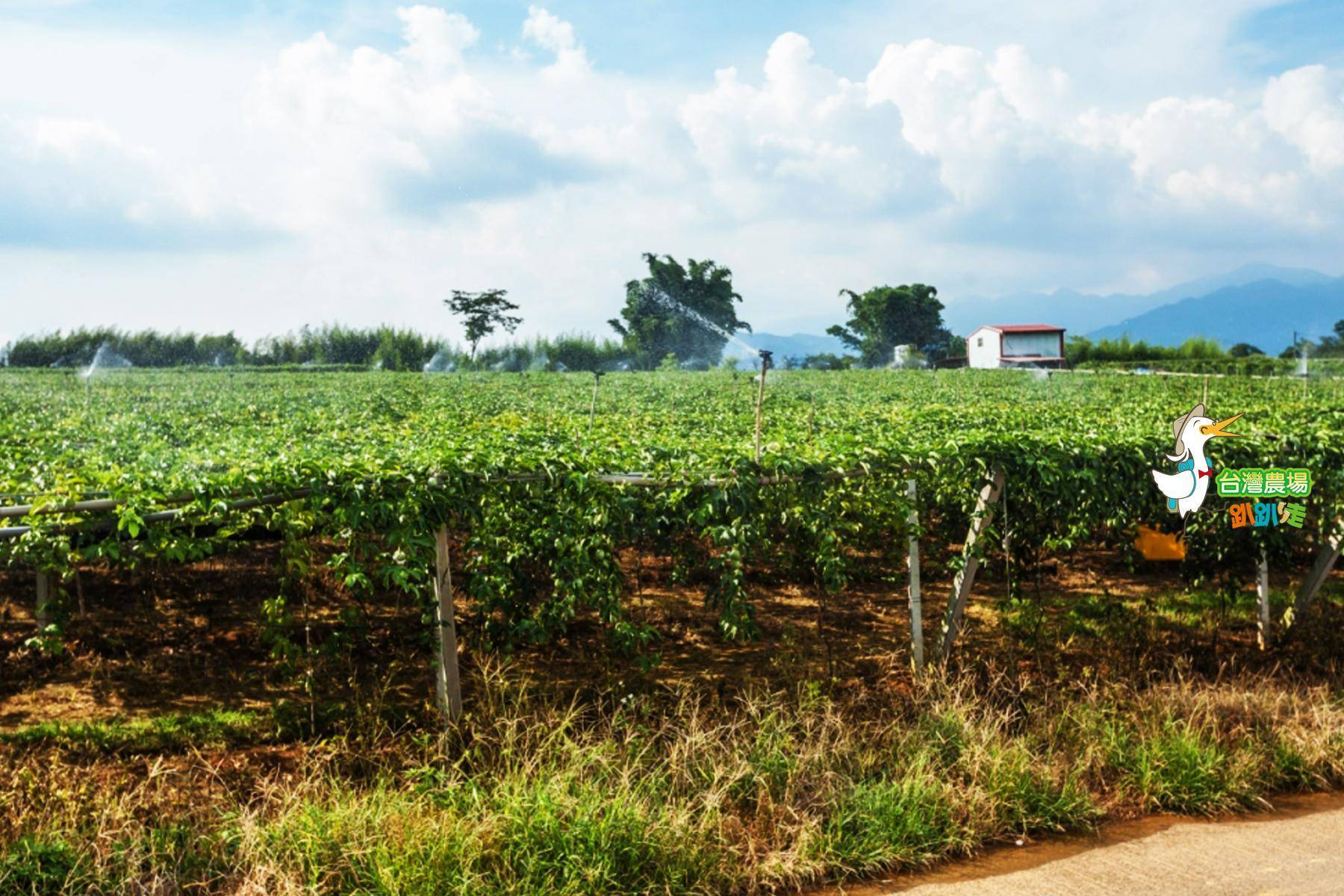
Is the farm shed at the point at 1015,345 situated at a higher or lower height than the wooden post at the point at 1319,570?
higher

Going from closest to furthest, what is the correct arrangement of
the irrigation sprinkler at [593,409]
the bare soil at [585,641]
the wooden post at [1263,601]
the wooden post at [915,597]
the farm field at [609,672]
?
the farm field at [609,672] < the wooden post at [915,597] < the bare soil at [585,641] < the wooden post at [1263,601] < the irrigation sprinkler at [593,409]

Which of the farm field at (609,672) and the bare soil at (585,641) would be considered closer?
the farm field at (609,672)

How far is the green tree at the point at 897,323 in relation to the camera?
7100 cm

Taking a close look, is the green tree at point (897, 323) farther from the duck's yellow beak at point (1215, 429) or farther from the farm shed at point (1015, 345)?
the duck's yellow beak at point (1215, 429)

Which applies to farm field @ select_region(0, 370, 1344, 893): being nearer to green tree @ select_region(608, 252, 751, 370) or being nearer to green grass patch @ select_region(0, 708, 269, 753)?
green grass patch @ select_region(0, 708, 269, 753)

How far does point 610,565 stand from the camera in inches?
214

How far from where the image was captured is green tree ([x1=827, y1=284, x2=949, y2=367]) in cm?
7100

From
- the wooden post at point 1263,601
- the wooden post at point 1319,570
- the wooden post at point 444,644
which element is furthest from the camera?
the wooden post at point 1263,601

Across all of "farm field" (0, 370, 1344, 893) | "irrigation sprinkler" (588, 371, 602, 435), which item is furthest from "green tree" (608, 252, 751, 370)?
"farm field" (0, 370, 1344, 893)

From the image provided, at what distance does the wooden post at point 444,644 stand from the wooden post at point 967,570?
8.86 feet

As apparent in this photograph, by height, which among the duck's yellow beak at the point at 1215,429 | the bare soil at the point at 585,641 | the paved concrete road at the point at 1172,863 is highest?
the duck's yellow beak at the point at 1215,429


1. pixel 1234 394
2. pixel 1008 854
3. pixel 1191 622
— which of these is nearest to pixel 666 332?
pixel 1234 394

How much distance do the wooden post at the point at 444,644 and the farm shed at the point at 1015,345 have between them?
54.6 meters

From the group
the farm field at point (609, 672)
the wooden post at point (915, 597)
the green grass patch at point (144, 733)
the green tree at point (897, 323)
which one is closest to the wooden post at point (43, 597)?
the farm field at point (609, 672)
